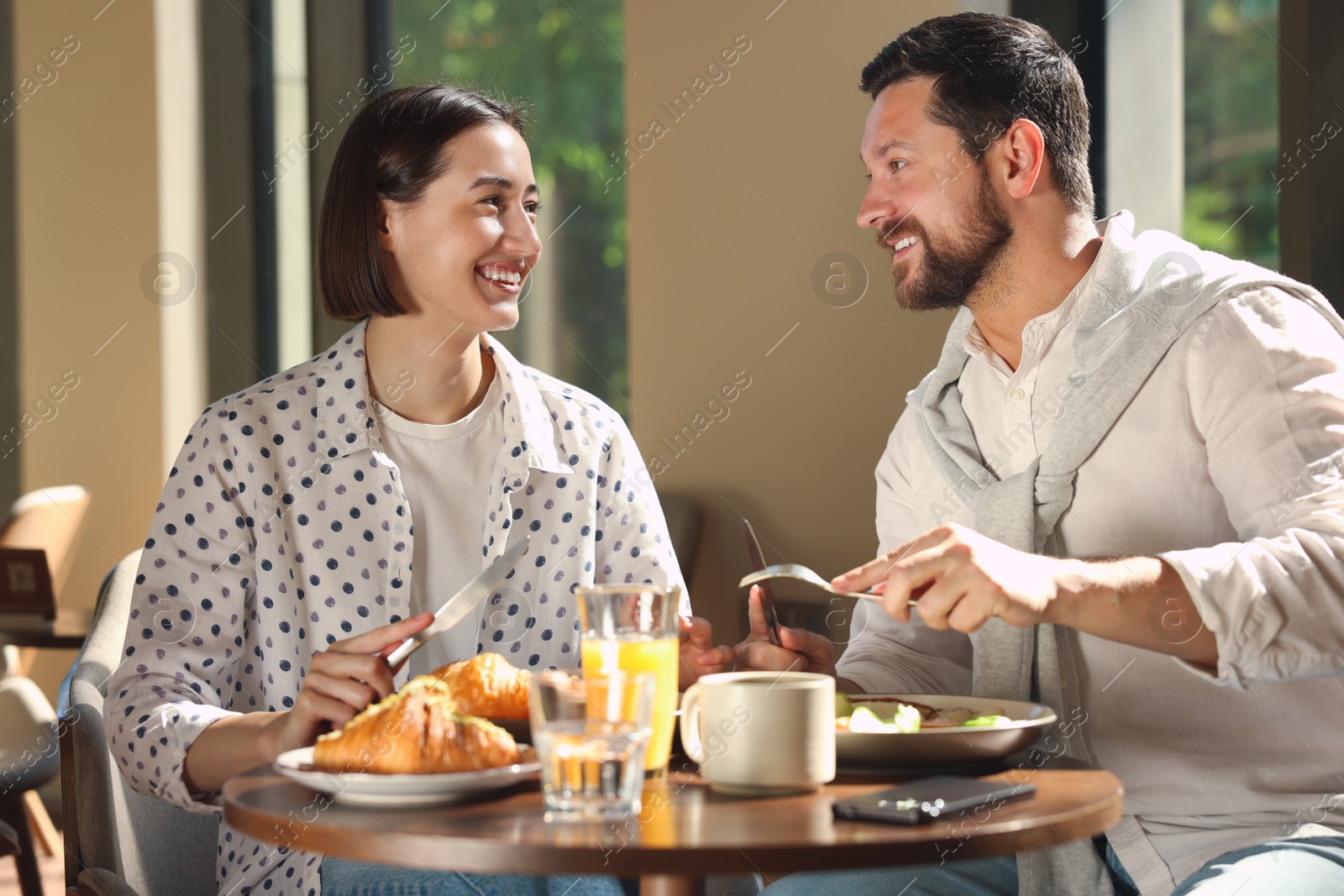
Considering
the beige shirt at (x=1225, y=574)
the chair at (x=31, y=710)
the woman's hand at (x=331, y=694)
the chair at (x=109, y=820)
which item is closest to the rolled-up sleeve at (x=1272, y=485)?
the beige shirt at (x=1225, y=574)

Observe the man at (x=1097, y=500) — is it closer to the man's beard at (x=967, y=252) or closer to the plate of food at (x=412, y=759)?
the man's beard at (x=967, y=252)

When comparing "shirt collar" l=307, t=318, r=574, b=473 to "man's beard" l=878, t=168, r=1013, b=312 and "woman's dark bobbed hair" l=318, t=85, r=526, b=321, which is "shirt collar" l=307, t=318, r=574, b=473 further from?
"man's beard" l=878, t=168, r=1013, b=312

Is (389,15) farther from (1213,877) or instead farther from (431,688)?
(1213,877)

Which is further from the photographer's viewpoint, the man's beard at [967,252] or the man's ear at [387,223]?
the man's ear at [387,223]

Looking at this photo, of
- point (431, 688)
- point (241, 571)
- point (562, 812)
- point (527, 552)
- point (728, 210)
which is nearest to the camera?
point (562, 812)

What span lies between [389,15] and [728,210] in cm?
154

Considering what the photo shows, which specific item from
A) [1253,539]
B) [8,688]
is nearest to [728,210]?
[1253,539]

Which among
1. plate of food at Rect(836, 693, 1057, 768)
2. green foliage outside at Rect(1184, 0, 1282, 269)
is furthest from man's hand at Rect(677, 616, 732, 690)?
green foliage outside at Rect(1184, 0, 1282, 269)

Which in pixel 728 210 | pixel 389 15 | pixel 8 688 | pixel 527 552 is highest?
pixel 389 15

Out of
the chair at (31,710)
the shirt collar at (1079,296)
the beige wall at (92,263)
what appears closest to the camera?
the shirt collar at (1079,296)

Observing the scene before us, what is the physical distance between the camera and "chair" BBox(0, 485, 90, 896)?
6.89 ft

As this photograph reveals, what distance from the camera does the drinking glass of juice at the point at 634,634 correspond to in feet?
3.17

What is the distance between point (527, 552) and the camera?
1.52 m

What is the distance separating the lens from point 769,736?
91 cm
